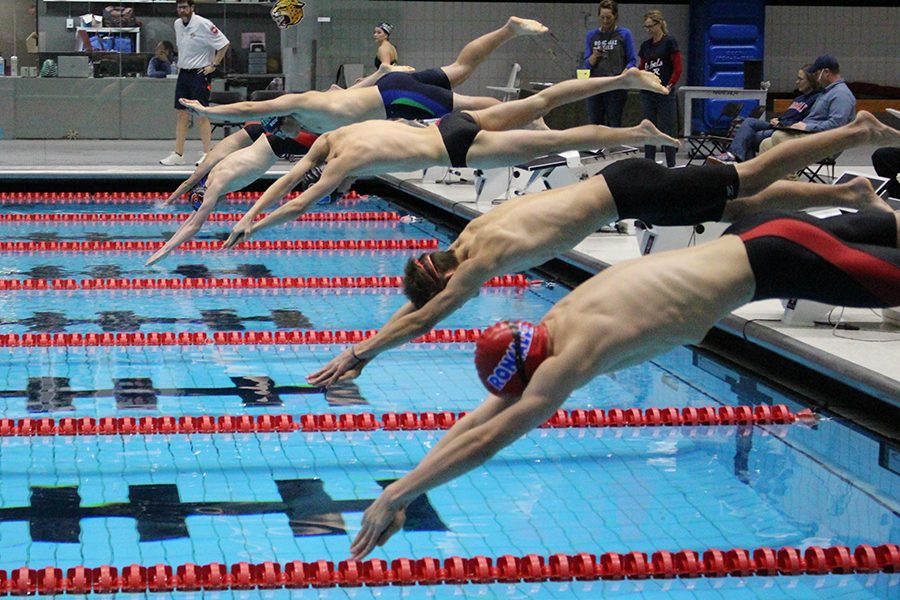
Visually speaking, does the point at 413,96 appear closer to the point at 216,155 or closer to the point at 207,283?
the point at 216,155

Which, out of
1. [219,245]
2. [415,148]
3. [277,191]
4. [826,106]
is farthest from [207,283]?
Answer: [826,106]

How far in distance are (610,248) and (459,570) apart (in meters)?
4.81

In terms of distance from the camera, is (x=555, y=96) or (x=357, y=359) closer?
(x=357, y=359)

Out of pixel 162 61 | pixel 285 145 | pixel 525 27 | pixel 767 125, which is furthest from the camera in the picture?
pixel 162 61

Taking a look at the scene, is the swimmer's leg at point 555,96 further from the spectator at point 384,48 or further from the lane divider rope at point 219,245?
the spectator at point 384,48

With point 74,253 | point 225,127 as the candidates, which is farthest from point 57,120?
point 74,253

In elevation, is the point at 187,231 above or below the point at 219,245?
above

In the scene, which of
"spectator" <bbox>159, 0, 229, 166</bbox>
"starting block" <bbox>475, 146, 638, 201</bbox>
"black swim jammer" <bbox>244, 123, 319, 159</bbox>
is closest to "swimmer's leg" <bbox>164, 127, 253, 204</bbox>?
"black swim jammer" <bbox>244, 123, 319, 159</bbox>

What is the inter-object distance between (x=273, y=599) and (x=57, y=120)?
13.8 metres

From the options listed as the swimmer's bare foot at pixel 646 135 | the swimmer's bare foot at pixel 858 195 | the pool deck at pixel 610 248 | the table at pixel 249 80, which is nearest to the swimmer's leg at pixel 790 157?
the swimmer's bare foot at pixel 858 195

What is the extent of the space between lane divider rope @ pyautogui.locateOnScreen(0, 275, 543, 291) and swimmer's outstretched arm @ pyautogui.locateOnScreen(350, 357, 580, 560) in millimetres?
5264

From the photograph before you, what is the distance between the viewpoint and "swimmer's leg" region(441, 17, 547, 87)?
23.7 ft

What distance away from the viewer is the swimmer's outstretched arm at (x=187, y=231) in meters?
6.82

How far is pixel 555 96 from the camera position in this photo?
648cm
